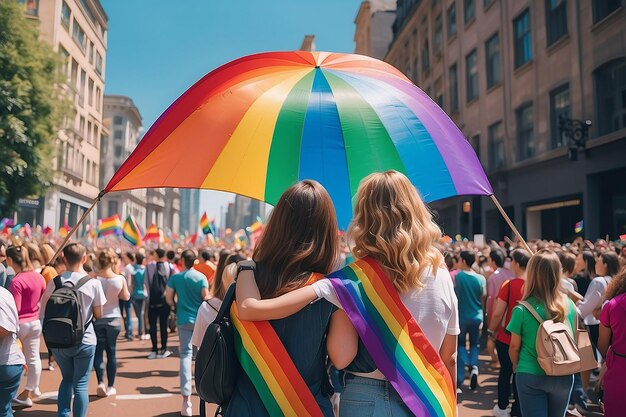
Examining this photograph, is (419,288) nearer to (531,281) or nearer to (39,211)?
(531,281)

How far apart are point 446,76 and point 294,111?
26.7 meters

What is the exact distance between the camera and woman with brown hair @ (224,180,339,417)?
2.21 metres

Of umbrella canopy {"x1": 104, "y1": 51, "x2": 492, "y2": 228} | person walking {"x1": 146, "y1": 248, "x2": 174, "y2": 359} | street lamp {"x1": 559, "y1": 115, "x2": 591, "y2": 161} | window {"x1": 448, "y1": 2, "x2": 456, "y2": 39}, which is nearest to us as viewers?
umbrella canopy {"x1": 104, "y1": 51, "x2": 492, "y2": 228}

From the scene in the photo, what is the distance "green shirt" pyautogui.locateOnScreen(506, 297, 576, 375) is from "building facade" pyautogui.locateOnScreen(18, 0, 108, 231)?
3092 centimetres

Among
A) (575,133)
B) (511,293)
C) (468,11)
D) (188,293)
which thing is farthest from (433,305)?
(468,11)

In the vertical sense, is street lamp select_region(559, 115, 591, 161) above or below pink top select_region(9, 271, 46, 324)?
above

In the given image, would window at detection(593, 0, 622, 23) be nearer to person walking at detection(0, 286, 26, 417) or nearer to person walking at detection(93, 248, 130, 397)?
person walking at detection(93, 248, 130, 397)

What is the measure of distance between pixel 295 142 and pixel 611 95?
49.3ft

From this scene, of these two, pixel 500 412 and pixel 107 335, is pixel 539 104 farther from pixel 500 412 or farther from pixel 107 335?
pixel 107 335

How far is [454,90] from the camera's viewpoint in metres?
27.3

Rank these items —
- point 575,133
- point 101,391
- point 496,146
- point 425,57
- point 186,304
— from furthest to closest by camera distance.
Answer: point 425,57 < point 496,146 < point 575,133 < point 186,304 < point 101,391

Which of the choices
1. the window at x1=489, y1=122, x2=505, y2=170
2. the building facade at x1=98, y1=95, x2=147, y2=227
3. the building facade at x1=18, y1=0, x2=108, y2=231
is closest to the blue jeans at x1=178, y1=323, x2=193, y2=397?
the window at x1=489, y1=122, x2=505, y2=170

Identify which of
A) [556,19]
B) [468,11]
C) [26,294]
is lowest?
[26,294]

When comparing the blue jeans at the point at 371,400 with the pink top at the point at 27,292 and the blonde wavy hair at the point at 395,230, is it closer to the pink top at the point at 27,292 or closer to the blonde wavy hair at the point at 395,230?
the blonde wavy hair at the point at 395,230
